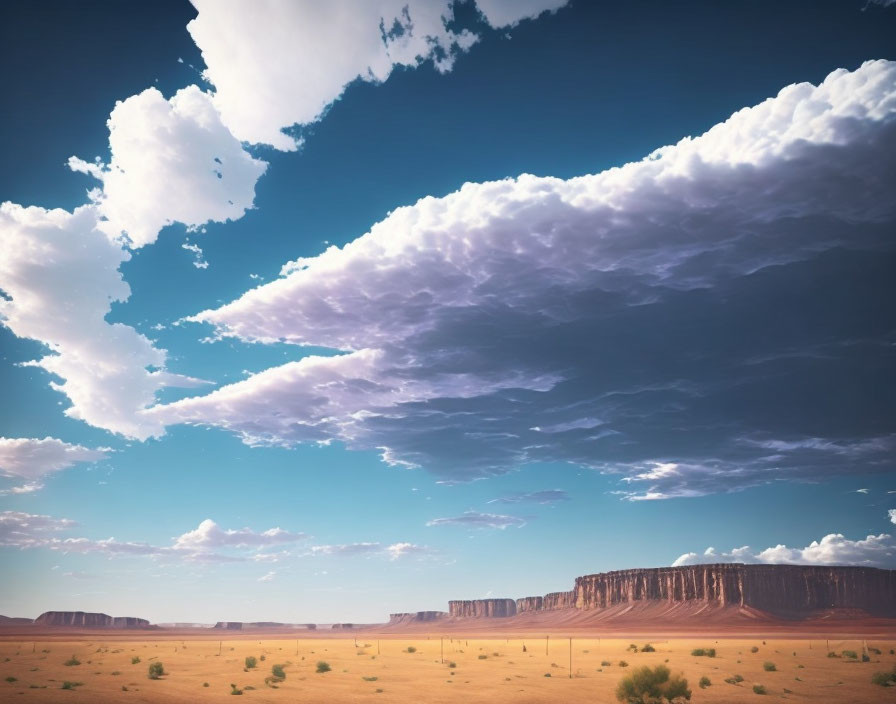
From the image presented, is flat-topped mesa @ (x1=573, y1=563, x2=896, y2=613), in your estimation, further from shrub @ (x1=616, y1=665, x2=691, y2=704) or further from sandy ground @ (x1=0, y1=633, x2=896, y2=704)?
shrub @ (x1=616, y1=665, x2=691, y2=704)

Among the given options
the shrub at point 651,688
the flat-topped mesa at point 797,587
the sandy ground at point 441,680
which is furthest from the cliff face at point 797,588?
the shrub at point 651,688

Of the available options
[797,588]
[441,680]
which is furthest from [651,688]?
[797,588]

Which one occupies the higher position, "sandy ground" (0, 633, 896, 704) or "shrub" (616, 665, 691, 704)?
"shrub" (616, 665, 691, 704)

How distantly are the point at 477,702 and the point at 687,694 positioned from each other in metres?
10.3

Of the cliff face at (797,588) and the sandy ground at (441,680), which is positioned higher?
the sandy ground at (441,680)

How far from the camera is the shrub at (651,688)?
3050 cm

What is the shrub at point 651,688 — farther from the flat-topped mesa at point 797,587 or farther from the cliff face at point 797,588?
the flat-topped mesa at point 797,587

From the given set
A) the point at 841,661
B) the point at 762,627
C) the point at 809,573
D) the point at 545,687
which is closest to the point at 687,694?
the point at 545,687

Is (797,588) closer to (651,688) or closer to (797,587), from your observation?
(797,587)

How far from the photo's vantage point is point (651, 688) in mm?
30781

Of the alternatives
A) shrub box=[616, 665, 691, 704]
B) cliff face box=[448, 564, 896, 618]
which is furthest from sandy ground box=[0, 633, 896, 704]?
cliff face box=[448, 564, 896, 618]

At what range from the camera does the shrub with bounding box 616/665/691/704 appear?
30.5 meters

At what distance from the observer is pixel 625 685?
31203 millimetres

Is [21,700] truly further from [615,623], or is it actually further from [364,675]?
[615,623]
